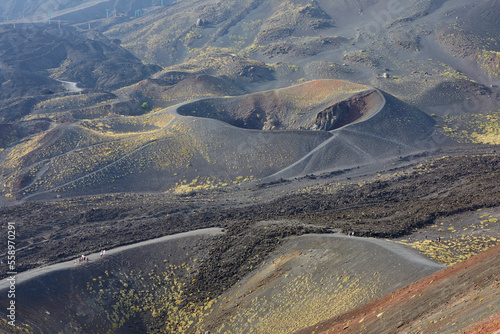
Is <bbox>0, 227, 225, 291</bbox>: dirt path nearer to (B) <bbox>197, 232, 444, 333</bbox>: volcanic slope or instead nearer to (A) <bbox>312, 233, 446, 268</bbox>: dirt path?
(B) <bbox>197, 232, 444, 333</bbox>: volcanic slope

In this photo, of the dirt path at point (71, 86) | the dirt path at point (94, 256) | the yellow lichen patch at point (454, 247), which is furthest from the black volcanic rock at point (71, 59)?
the yellow lichen patch at point (454, 247)

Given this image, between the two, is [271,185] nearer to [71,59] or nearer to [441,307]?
[441,307]

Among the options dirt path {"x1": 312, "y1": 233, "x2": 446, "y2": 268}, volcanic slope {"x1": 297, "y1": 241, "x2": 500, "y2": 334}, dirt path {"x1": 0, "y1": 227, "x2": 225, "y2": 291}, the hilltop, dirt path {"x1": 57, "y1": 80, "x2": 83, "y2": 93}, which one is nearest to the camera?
volcanic slope {"x1": 297, "y1": 241, "x2": 500, "y2": 334}

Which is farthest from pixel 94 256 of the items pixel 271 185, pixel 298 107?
pixel 298 107

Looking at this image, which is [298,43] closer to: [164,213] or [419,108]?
[419,108]

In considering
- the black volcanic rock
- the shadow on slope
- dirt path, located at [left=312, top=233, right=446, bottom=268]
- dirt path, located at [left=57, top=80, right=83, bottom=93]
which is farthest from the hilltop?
dirt path, located at [left=57, top=80, right=83, bottom=93]
